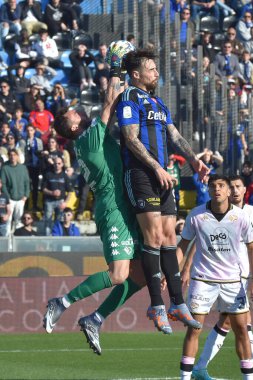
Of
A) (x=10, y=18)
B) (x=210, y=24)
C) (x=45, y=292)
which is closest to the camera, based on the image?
(x=45, y=292)

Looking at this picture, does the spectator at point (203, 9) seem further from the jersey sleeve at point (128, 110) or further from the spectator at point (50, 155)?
the jersey sleeve at point (128, 110)

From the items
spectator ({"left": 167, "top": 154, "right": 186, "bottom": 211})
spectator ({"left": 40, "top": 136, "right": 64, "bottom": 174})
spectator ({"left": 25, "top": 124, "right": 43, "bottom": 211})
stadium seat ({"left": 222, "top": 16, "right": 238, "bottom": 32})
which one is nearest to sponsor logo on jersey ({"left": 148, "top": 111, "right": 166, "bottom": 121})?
spectator ({"left": 167, "top": 154, "right": 186, "bottom": 211})

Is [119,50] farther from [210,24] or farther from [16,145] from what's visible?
[210,24]

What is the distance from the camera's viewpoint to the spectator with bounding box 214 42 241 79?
23.7 m

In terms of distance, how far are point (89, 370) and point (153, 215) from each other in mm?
4411

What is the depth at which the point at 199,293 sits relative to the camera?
10.8 metres

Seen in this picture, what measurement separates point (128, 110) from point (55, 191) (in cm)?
1153

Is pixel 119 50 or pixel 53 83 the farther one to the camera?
pixel 53 83

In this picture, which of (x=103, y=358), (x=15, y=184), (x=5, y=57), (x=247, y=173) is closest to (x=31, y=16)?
(x=5, y=57)

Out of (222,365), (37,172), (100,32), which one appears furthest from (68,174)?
(222,365)

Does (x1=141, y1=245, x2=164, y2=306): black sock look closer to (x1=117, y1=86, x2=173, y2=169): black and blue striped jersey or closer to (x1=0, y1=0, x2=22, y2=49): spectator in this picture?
(x1=117, y1=86, x2=173, y2=169): black and blue striped jersey

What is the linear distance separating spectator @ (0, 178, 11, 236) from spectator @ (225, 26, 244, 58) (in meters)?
7.13

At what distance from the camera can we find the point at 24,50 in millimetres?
23797

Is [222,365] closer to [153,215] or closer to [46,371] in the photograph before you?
[46,371]
